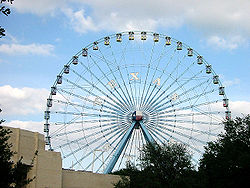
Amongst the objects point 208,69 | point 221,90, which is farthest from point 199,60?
point 221,90

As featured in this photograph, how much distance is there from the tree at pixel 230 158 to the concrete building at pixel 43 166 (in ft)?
46.7

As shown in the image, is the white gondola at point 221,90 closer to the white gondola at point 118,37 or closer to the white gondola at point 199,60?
the white gondola at point 199,60

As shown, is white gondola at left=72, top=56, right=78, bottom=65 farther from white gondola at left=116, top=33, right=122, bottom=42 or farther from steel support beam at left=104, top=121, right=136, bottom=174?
steel support beam at left=104, top=121, right=136, bottom=174

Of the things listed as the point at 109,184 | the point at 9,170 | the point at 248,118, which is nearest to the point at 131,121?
the point at 109,184

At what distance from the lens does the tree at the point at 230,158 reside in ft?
123

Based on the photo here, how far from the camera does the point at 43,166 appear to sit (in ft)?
128

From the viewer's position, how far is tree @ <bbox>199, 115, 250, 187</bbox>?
3734 cm

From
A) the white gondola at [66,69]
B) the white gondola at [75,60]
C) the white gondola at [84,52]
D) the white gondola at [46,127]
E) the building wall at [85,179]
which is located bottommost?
the building wall at [85,179]

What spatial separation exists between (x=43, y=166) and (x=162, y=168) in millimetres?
14815

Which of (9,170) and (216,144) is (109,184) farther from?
(9,170)

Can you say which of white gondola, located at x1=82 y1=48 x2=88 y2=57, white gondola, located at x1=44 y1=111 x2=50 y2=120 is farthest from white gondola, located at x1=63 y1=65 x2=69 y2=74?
white gondola, located at x1=44 y1=111 x2=50 y2=120

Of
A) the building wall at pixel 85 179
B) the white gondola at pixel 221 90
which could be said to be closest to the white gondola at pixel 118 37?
the white gondola at pixel 221 90

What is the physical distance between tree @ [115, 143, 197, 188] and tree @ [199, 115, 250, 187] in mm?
2411

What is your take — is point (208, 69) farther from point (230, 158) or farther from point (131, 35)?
point (230, 158)
